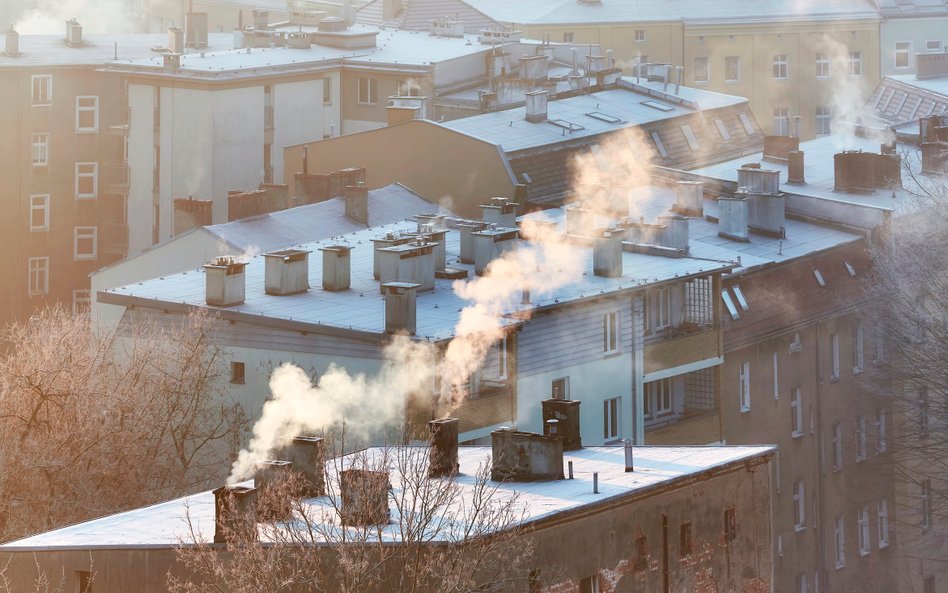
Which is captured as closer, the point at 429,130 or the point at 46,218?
the point at 429,130

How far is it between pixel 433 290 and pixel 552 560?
1736 centimetres

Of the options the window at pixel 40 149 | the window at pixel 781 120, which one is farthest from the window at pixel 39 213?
the window at pixel 781 120

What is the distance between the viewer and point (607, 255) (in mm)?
55688

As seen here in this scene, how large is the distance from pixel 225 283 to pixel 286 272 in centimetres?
171

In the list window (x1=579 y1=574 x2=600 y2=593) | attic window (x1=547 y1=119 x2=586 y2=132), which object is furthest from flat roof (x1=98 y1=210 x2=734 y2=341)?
attic window (x1=547 y1=119 x2=586 y2=132)

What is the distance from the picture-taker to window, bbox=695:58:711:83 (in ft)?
371

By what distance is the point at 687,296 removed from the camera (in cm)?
5719

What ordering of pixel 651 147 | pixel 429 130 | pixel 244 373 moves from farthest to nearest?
pixel 651 147 → pixel 429 130 → pixel 244 373

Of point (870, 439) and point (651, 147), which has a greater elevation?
point (651, 147)

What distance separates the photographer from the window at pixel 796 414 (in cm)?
6103

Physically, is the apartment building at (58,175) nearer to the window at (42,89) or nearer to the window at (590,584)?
the window at (42,89)

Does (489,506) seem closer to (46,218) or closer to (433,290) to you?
(433,290)

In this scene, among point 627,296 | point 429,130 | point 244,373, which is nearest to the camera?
point 244,373

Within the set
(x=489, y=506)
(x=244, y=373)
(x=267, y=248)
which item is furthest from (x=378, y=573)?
(x=267, y=248)
